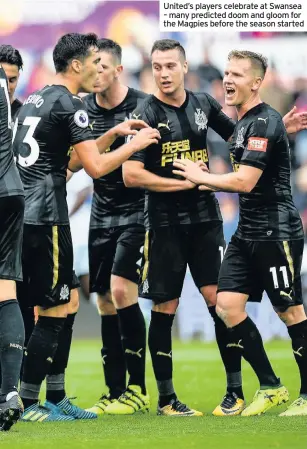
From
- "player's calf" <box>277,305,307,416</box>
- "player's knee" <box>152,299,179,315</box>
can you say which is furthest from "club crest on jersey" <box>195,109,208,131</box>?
"player's calf" <box>277,305,307,416</box>

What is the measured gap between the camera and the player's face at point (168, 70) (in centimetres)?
792

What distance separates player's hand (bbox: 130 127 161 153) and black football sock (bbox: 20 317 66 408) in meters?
1.21

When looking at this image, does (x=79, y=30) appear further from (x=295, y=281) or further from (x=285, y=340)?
(x=295, y=281)

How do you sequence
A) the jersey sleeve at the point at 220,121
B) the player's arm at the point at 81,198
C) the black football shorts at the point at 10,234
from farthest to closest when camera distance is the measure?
the player's arm at the point at 81,198 < the jersey sleeve at the point at 220,121 < the black football shorts at the point at 10,234

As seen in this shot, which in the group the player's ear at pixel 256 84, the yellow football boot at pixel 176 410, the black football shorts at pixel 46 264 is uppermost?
the player's ear at pixel 256 84

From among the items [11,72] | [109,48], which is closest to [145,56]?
[109,48]

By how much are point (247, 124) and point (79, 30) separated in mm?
7525

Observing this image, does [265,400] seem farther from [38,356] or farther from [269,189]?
[38,356]

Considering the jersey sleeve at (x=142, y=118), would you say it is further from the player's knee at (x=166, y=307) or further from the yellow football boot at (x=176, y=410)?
the yellow football boot at (x=176, y=410)

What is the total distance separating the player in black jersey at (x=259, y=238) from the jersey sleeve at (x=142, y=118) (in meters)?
0.48

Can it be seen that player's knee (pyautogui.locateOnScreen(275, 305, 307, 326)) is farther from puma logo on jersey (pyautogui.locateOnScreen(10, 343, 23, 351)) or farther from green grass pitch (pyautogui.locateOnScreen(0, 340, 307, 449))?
puma logo on jersey (pyautogui.locateOnScreen(10, 343, 23, 351))

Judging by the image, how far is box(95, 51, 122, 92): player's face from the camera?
8516mm

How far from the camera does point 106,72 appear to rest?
8.56m

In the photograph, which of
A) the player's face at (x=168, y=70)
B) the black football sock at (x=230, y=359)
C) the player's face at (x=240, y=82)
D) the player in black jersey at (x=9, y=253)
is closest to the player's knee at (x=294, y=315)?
the black football sock at (x=230, y=359)
